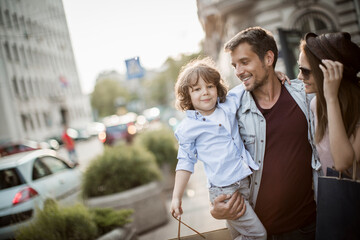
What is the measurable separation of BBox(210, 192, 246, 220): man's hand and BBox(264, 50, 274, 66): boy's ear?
965 millimetres

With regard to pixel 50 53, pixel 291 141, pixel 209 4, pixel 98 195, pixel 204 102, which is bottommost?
pixel 98 195

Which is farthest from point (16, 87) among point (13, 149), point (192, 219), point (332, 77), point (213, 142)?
point (332, 77)

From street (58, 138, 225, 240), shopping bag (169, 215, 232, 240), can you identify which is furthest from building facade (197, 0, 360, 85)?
shopping bag (169, 215, 232, 240)

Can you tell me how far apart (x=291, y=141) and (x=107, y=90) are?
68604 mm

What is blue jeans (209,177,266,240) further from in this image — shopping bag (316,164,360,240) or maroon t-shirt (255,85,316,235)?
shopping bag (316,164,360,240)

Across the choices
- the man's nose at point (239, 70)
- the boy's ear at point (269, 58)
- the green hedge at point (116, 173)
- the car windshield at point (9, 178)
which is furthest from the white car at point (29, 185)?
the boy's ear at point (269, 58)

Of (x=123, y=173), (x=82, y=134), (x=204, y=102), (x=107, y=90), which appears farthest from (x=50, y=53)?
(x=204, y=102)

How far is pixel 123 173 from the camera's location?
545 centimetres

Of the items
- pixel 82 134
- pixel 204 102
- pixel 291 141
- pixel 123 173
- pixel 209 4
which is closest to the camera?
pixel 291 141

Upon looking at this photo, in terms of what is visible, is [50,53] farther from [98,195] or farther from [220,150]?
[220,150]

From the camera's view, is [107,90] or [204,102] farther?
[107,90]

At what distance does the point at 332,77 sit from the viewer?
1.52 metres

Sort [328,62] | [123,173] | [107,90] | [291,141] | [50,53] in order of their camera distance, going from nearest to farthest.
Result: [328,62] → [291,141] → [123,173] → [50,53] → [107,90]

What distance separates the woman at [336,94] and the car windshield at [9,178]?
507 centimetres
